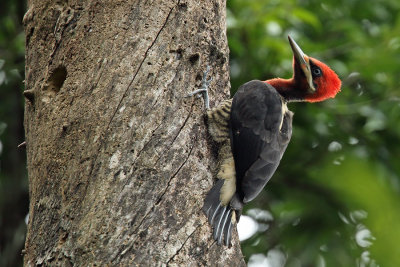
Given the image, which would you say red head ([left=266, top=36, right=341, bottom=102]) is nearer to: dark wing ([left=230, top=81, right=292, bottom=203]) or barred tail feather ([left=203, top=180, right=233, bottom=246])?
dark wing ([left=230, top=81, right=292, bottom=203])

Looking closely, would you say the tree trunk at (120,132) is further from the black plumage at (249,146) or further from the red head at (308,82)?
the red head at (308,82)

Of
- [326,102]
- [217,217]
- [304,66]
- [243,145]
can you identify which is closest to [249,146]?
[243,145]

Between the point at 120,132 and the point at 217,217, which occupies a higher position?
the point at 120,132

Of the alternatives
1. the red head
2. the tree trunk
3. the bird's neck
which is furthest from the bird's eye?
the tree trunk

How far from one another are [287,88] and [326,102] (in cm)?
72

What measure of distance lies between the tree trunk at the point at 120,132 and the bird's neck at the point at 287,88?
31.6 inches

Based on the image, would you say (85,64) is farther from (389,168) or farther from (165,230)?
(389,168)

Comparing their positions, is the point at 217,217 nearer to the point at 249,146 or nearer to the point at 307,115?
the point at 249,146

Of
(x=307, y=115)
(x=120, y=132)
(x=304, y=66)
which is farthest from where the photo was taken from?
(x=307, y=115)

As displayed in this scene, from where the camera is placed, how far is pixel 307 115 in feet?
15.8

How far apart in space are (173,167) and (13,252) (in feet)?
9.18

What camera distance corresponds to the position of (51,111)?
3.25m

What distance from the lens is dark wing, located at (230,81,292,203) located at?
136 inches

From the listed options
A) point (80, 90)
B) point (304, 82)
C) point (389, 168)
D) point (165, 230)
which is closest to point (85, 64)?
point (80, 90)
